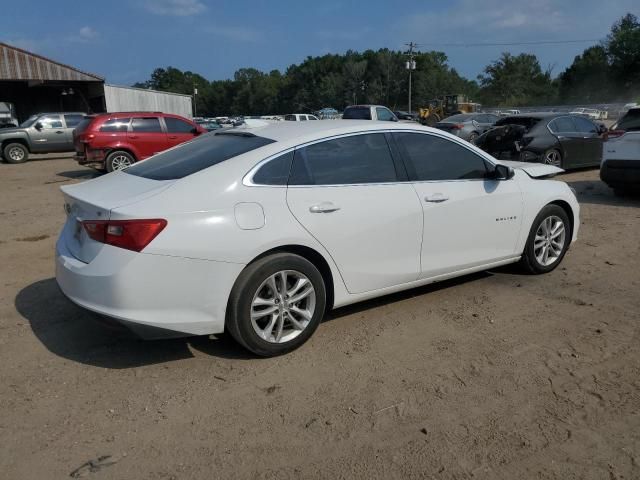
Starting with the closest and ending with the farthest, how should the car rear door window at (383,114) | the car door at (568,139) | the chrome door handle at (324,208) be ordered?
the chrome door handle at (324,208), the car door at (568,139), the car rear door window at (383,114)

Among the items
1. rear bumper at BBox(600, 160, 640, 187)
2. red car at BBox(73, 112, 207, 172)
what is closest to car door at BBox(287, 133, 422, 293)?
rear bumper at BBox(600, 160, 640, 187)

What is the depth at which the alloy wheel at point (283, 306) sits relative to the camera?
3578mm

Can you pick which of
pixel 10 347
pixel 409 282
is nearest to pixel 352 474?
pixel 409 282

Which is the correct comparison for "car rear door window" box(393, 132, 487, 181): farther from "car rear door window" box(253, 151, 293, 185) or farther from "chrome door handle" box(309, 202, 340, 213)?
"car rear door window" box(253, 151, 293, 185)

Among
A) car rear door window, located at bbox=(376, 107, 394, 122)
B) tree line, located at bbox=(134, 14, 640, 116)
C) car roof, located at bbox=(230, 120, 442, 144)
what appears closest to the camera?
car roof, located at bbox=(230, 120, 442, 144)

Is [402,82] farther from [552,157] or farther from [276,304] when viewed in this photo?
[276,304]

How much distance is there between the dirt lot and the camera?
8.70 feet

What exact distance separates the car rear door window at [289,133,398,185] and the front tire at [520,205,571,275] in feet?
5.81

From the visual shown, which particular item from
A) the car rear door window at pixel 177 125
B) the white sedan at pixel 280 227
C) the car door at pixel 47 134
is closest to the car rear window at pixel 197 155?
the white sedan at pixel 280 227

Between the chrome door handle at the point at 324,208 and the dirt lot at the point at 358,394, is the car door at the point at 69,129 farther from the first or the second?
the chrome door handle at the point at 324,208

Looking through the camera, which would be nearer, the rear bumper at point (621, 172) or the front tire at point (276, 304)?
the front tire at point (276, 304)

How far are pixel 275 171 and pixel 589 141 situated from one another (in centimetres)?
1145

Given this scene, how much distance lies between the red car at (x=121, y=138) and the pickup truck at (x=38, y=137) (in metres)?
6.19

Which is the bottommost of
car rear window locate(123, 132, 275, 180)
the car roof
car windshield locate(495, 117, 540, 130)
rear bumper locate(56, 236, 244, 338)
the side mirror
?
rear bumper locate(56, 236, 244, 338)
